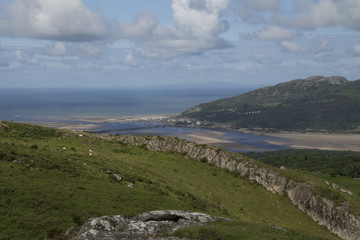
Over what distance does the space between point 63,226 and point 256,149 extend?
18216 cm

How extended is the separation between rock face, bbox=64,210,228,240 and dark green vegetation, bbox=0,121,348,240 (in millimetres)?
1761

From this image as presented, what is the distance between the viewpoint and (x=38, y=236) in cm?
1959

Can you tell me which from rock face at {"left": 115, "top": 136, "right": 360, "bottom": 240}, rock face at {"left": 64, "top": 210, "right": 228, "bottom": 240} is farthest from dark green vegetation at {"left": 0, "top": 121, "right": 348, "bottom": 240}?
rock face at {"left": 64, "top": 210, "right": 228, "bottom": 240}

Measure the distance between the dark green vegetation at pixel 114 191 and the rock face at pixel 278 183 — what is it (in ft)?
4.34

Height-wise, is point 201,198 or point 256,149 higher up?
point 201,198

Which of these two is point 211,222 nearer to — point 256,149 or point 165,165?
point 165,165

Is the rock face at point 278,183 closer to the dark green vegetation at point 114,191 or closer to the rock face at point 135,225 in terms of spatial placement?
the dark green vegetation at point 114,191

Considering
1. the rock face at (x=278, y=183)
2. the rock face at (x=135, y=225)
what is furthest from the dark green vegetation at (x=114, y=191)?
the rock face at (x=135, y=225)

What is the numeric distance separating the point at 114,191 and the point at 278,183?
2647cm

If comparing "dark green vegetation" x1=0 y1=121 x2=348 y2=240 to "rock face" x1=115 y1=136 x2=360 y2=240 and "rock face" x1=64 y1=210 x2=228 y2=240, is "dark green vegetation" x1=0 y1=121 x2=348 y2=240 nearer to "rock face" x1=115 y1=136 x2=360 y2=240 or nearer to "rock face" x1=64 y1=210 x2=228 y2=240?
"rock face" x1=115 y1=136 x2=360 y2=240

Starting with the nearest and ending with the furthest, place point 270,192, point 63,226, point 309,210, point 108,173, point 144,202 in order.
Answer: point 63,226 < point 144,202 < point 108,173 < point 309,210 < point 270,192

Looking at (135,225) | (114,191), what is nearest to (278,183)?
(114,191)

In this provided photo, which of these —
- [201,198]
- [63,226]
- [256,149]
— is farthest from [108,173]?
[256,149]

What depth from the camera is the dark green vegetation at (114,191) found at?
69.2 feet
